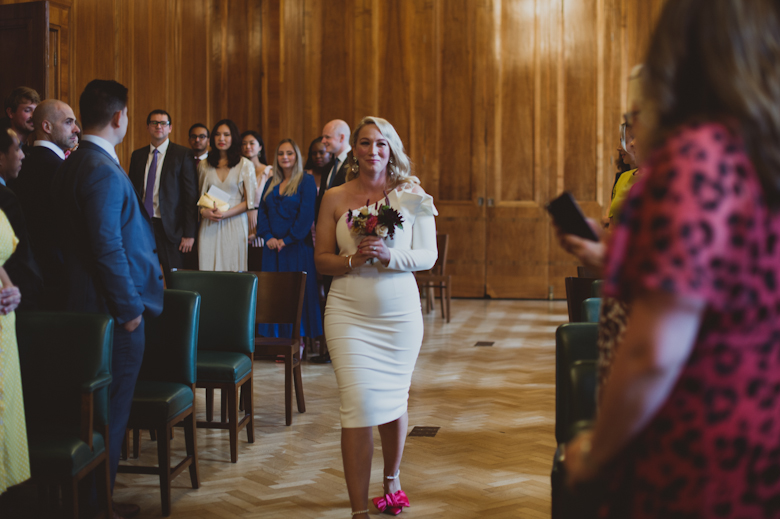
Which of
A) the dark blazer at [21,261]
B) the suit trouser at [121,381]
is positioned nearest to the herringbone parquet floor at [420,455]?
the suit trouser at [121,381]

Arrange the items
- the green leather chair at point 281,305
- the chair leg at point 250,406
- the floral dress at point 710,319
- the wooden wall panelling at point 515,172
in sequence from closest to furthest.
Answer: the floral dress at point 710,319 → the chair leg at point 250,406 → the green leather chair at point 281,305 → the wooden wall panelling at point 515,172

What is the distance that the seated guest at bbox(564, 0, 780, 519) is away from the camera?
1.10 m

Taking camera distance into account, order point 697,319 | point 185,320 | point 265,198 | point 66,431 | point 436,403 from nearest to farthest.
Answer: point 697,319, point 66,431, point 185,320, point 436,403, point 265,198

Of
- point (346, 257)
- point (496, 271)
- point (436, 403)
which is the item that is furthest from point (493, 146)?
point (346, 257)

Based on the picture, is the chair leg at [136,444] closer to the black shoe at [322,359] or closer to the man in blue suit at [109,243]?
the man in blue suit at [109,243]

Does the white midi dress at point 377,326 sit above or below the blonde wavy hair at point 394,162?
below

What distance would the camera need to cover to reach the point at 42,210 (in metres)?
3.58

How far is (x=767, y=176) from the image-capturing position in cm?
→ 114

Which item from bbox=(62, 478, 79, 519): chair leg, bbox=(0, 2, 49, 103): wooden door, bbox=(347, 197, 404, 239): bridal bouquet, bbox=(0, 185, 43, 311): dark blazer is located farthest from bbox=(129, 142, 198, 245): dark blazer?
bbox=(62, 478, 79, 519): chair leg

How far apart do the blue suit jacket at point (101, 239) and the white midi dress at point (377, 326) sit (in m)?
0.81

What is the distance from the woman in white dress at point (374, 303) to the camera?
2.98 m

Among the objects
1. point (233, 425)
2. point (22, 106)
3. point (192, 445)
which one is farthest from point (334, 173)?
point (192, 445)

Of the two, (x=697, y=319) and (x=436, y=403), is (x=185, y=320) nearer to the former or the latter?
(x=436, y=403)

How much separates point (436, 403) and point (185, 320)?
2165 millimetres
